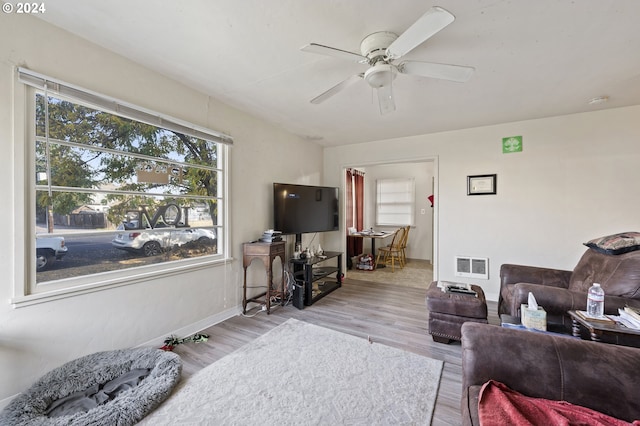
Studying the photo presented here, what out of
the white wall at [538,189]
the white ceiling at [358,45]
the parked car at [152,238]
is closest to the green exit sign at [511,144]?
the white wall at [538,189]

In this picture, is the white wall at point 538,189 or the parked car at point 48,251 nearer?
the parked car at point 48,251

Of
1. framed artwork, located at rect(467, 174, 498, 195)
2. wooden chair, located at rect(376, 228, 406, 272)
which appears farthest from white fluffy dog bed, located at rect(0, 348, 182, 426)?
wooden chair, located at rect(376, 228, 406, 272)

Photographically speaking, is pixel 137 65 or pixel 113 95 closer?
pixel 113 95

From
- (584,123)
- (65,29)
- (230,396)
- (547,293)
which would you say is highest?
(65,29)

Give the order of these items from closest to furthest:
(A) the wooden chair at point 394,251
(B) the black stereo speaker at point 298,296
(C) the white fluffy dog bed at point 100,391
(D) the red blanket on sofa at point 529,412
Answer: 1. (D) the red blanket on sofa at point 529,412
2. (C) the white fluffy dog bed at point 100,391
3. (B) the black stereo speaker at point 298,296
4. (A) the wooden chair at point 394,251

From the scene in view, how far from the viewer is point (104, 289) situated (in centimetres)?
191

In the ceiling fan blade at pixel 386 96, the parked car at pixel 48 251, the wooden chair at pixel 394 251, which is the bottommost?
the wooden chair at pixel 394 251

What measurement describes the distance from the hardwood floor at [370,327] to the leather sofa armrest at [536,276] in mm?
586

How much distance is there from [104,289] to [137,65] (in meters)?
1.85

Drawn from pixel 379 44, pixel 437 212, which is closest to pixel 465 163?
pixel 437 212

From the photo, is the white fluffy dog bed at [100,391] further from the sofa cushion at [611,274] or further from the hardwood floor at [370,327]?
the sofa cushion at [611,274]

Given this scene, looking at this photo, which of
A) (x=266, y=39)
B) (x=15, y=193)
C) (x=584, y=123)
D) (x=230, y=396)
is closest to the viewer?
(x=15, y=193)

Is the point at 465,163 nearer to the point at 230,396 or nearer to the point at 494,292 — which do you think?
the point at 494,292

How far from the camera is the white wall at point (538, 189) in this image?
9.60 ft
